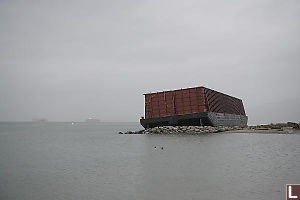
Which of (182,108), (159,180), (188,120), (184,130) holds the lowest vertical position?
(159,180)

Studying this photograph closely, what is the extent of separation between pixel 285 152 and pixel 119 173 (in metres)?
14.4

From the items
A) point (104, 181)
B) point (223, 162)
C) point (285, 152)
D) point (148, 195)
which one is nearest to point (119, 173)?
point (104, 181)

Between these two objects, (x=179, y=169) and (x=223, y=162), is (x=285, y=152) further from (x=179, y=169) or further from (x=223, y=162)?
(x=179, y=169)

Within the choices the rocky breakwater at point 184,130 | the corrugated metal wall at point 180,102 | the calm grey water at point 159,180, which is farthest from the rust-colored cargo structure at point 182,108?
the calm grey water at point 159,180

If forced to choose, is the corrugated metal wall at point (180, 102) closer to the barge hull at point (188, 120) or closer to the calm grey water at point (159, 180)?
the barge hull at point (188, 120)

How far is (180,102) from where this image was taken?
4922cm

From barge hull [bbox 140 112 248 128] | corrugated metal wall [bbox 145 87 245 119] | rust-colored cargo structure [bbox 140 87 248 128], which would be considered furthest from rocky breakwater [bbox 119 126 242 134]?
corrugated metal wall [bbox 145 87 245 119]

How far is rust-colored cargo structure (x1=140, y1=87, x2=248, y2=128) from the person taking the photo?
47469 millimetres

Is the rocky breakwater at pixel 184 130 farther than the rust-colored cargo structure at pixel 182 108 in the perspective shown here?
No

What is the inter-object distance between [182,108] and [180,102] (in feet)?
3.99

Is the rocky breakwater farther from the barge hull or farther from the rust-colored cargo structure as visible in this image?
the rust-colored cargo structure

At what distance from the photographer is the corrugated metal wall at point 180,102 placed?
47781 millimetres

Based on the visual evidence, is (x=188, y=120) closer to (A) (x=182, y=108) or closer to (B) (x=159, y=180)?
(A) (x=182, y=108)

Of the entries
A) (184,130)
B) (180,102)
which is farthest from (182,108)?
(184,130)
